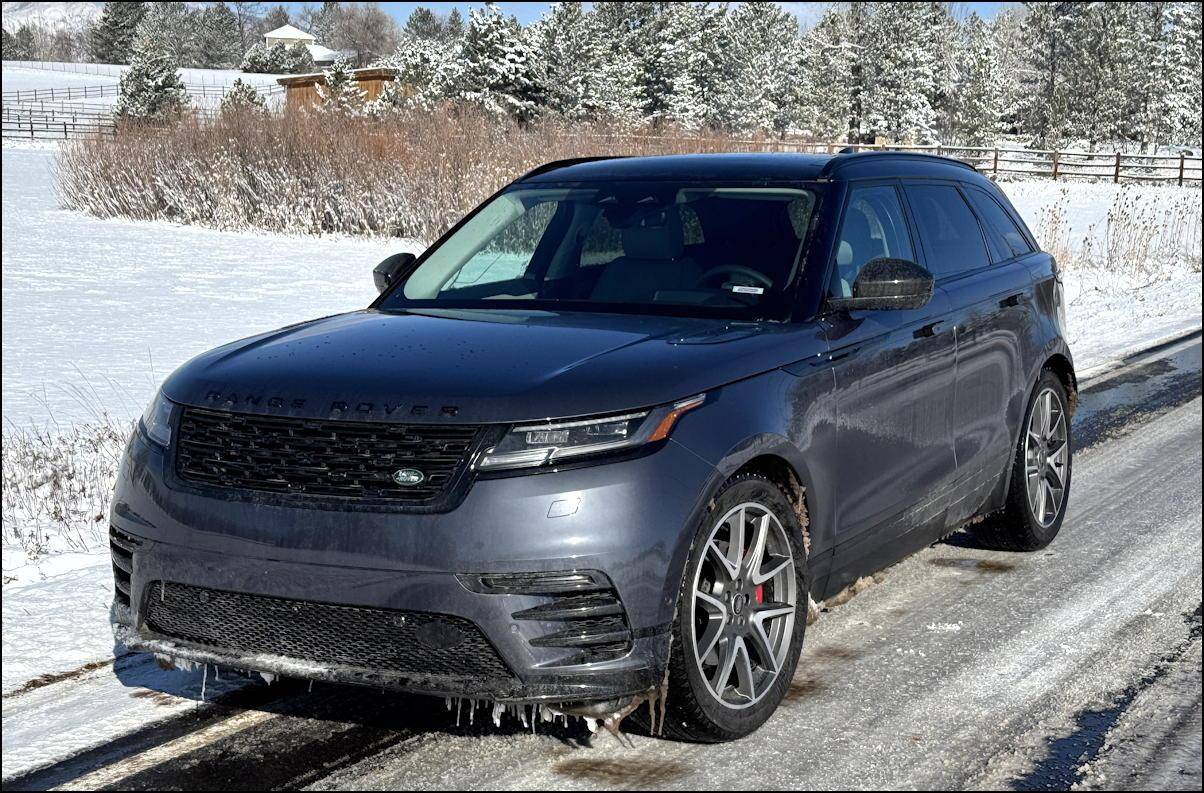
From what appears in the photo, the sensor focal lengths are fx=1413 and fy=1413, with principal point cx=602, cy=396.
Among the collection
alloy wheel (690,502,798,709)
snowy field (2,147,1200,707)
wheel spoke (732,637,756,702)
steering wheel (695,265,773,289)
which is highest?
steering wheel (695,265,773,289)

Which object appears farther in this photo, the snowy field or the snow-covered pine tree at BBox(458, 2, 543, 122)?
the snow-covered pine tree at BBox(458, 2, 543, 122)

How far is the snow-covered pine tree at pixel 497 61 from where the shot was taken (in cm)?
5531

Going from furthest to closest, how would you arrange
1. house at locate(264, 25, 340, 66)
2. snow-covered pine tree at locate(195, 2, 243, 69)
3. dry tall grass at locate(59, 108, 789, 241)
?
snow-covered pine tree at locate(195, 2, 243, 69), house at locate(264, 25, 340, 66), dry tall grass at locate(59, 108, 789, 241)

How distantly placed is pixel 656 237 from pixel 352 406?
175 cm

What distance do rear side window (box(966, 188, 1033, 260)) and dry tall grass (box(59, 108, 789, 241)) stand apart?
51.8 feet

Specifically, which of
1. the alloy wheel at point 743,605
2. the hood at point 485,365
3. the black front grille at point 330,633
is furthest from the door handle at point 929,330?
the black front grille at point 330,633

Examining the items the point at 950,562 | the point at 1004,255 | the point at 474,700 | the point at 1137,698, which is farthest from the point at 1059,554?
the point at 474,700

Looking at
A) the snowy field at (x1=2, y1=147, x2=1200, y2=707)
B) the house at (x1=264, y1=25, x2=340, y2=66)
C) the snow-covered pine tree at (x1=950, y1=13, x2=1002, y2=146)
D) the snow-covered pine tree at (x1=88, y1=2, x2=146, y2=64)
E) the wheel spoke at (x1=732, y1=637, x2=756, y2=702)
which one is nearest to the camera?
the wheel spoke at (x1=732, y1=637, x2=756, y2=702)

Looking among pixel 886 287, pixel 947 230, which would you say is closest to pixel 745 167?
pixel 886 287

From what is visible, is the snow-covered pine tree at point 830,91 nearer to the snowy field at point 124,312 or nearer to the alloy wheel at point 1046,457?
the snowy field at point 124,312

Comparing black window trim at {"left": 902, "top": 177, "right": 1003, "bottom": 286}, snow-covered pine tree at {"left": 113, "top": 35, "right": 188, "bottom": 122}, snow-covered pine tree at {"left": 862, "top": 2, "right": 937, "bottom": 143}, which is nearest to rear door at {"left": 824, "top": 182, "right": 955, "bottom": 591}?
black window trim at {"left": 902, "top": 177, "right": 1003, "bottom": 286}

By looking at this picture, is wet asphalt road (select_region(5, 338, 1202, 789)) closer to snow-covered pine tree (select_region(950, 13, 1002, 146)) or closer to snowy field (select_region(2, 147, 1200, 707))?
snowy field (select_region(2, 147, 1200, 707))

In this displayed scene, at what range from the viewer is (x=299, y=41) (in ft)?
474

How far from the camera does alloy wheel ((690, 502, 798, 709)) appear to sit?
416 cm
